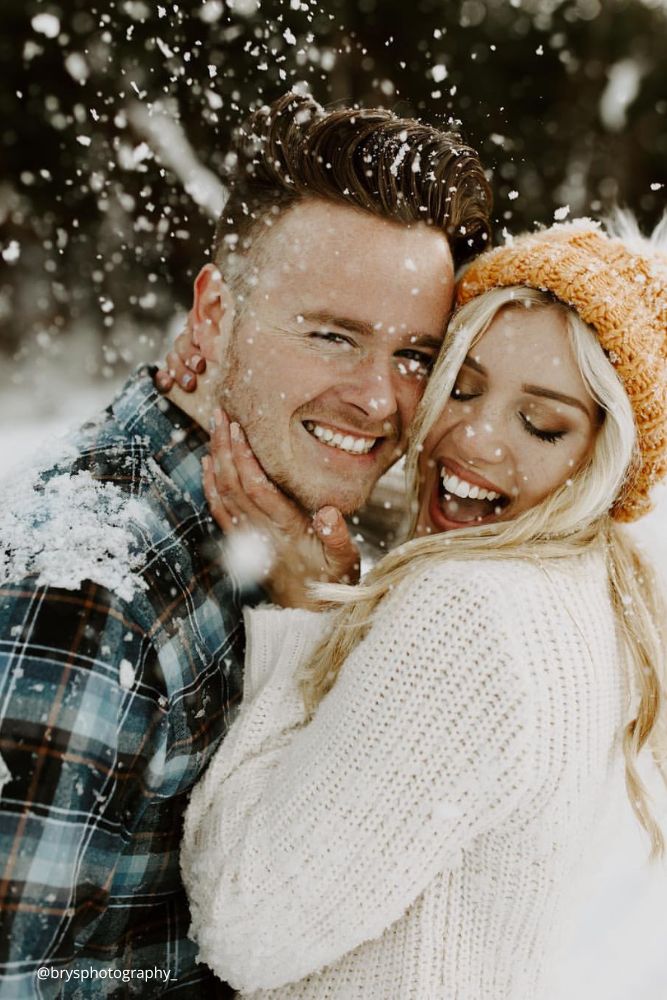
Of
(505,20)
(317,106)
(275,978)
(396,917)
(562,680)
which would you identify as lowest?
(275,978)

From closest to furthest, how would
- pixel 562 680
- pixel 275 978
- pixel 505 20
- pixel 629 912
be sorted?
pixel 562 680 < pixel 275 978 < pixel 629 912 < pixel 505 20

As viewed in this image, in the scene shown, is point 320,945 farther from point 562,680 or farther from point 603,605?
point 603,605

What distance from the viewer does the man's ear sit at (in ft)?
6.14

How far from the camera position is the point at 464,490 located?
185 centimetres

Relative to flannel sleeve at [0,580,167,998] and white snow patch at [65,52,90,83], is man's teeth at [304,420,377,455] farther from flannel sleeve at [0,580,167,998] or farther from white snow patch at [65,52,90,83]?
white snow patch at [65,52,90,83]

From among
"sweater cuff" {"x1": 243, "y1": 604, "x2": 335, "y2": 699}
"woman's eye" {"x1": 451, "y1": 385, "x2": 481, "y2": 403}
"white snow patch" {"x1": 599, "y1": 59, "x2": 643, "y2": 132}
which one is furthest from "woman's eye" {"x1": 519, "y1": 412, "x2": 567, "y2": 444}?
"white snow patch" {"x1": 599, "y1": 59, "x2": 643, "y2": 132}

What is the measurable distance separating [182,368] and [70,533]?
0.62m

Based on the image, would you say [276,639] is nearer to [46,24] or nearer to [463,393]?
[463,393]

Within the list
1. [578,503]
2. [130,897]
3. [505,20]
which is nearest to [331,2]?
[505,20]

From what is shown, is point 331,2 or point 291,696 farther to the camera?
point 331,2

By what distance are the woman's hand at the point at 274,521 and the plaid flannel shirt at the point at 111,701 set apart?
6cm

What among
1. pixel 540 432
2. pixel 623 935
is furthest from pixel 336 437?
pixel 623 935

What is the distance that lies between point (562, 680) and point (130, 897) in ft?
3.03

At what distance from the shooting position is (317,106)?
1910mm
